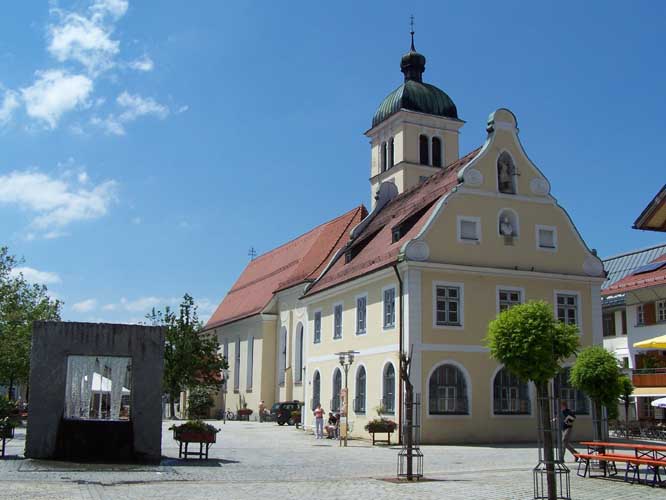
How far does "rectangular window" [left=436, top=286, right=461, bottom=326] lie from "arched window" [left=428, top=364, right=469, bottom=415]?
1.77 m

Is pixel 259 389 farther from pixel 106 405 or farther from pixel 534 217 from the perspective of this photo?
pixel 106 405

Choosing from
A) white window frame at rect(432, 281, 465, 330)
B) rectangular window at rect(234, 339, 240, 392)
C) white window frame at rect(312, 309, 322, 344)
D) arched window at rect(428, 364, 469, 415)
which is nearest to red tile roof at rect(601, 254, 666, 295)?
white window frame at rect(432, 281, 465, 330)

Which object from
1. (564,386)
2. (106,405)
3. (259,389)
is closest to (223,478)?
(106,405)

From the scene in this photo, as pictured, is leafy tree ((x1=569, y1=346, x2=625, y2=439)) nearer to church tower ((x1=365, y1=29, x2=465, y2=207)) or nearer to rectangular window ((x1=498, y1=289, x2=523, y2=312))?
rectangular window ((x1=498, y1=289, x2=523, y2=312))

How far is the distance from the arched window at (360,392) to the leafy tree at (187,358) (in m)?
20.5

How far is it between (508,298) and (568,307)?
300 centimetres

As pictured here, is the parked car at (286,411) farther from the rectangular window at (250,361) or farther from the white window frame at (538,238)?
the white window frame at (538,238)

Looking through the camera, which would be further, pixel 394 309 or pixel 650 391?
pixel 650 391

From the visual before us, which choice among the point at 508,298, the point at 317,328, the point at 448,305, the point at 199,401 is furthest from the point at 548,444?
the point at 199,401

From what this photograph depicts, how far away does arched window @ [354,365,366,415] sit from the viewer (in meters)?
35.1

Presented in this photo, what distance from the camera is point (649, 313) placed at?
4209cm

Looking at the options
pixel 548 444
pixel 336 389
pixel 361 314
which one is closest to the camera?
pixel 548 444

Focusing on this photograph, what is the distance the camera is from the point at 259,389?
54.2 meters

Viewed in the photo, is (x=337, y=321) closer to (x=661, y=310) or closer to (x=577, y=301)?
(x=577, y=301)
